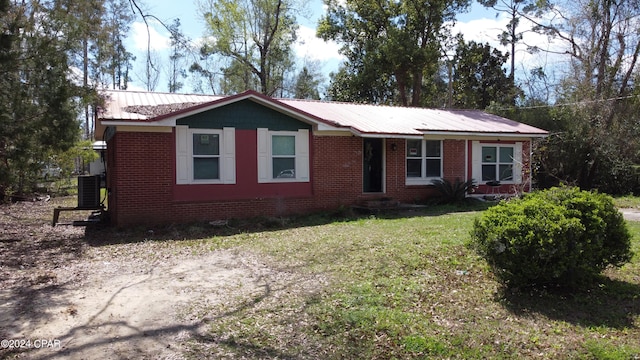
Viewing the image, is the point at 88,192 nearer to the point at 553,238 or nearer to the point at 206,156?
the point at 206,156

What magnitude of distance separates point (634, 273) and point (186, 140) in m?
9.86

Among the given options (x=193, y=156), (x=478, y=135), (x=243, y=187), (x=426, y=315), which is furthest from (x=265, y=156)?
(x=426, y=315)

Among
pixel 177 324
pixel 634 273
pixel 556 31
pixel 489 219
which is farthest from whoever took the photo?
pixel 556 31

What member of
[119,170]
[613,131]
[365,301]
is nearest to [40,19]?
[119,170]

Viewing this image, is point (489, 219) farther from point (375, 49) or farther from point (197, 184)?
point (375, 49)

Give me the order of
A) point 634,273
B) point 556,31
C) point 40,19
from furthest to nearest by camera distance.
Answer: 1. point 556,31
2. point 40,19
3. point 634,273

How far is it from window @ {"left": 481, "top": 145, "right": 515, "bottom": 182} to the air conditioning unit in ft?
42.7

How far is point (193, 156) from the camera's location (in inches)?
473

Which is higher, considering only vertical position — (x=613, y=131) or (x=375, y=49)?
(x=375, y=49)

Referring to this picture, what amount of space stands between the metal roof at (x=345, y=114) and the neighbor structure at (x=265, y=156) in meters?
0.04

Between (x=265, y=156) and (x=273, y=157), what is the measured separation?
265 millimetres

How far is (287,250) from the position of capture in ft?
27.7

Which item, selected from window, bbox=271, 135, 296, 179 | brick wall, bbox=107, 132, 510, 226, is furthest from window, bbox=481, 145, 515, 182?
window, bbox=271, 135, 296, 179

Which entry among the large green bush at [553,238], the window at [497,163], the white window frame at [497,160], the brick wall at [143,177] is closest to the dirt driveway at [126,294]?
the brick wall at [143,177]
